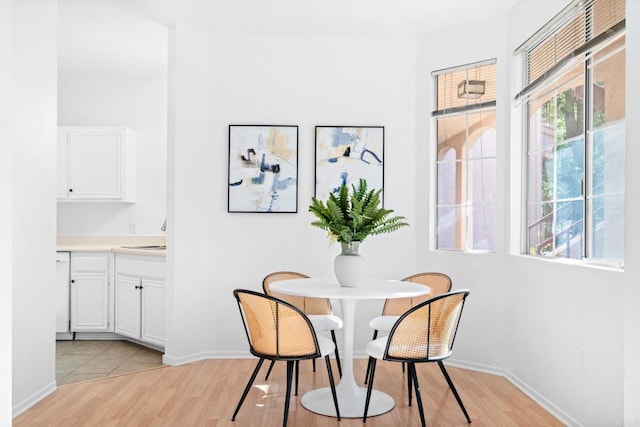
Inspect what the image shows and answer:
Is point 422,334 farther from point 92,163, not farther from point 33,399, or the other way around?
point 92,163

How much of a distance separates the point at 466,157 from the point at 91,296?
3394 millimetres

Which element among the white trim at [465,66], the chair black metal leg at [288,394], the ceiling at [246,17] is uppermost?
the ceiling at [246,17]

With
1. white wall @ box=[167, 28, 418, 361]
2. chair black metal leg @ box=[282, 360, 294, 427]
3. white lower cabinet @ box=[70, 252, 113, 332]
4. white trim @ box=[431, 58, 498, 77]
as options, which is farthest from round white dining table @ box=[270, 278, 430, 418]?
white lower cabinet @ box=[70, 252, 113, 332]

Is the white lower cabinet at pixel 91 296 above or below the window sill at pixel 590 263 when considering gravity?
below

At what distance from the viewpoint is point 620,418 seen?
2510 mm

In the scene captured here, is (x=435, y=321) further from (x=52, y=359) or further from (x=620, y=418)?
(x=52, y=359)

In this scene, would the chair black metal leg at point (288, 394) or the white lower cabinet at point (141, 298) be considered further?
the white lower cabinet at point (141, 298)

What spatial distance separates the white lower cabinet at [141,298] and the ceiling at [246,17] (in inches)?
71.5

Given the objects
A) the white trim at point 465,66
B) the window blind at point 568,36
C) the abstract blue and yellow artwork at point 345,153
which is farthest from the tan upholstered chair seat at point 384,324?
the white trim at point 465,66

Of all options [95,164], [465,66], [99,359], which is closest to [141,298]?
[99,359]

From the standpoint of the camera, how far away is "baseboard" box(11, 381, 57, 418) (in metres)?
3.09

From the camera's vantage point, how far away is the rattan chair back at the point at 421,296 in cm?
375

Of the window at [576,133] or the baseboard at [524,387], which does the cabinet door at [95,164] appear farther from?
the window at [576,133]

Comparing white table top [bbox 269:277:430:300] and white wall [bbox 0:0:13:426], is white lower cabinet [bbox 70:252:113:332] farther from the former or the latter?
white wall [bbox 0:0:13:426]
